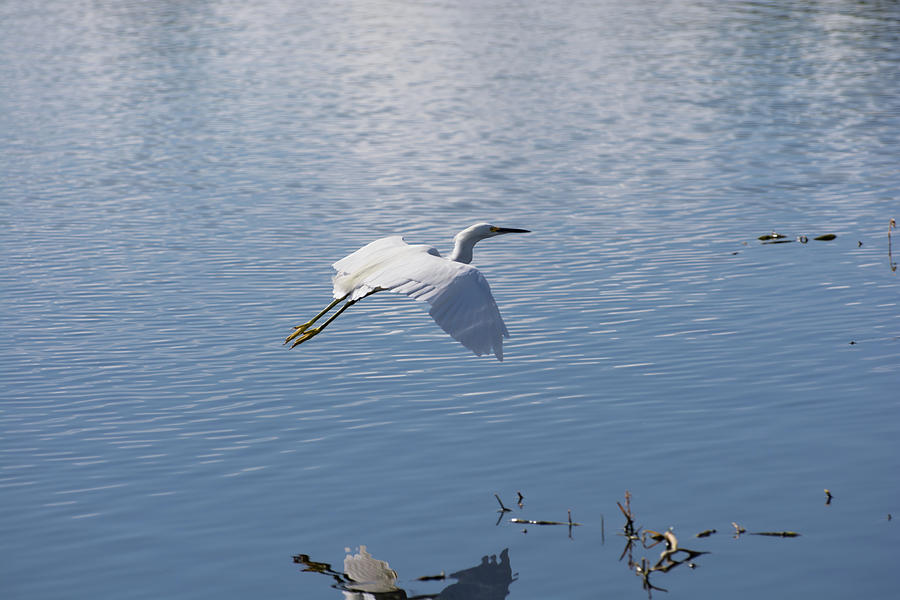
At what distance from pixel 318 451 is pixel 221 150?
15.0 meters

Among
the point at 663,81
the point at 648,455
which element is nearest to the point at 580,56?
the point at 663,81

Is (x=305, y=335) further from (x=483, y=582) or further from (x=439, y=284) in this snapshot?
(x=483, y=582)

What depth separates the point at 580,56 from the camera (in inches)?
1426

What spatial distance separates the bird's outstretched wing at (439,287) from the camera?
8.46 meters

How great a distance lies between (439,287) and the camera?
8930 mm

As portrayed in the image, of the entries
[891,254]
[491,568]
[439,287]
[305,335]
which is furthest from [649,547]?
[891,254]

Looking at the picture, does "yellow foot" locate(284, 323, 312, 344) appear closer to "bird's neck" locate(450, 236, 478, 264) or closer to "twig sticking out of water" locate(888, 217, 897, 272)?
"bird's neck" locate(450, 236, 478, 264)

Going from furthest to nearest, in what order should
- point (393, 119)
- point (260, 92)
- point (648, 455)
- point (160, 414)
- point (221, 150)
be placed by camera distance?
point (260, 92) < point (393, 119) < point (221, 150) < point (160, 414) < point (648, 455)

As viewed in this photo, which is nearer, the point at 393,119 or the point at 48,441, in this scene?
the point at 48,441

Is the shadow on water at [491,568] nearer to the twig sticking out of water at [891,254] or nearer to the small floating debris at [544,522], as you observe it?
the small floating debris at [544,522]

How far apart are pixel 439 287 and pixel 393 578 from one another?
2.29 metres

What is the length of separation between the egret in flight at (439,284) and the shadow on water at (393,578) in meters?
1.48

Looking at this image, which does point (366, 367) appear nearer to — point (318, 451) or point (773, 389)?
point (318, 451)

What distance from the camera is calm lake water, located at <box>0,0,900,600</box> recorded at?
7.93 meters
